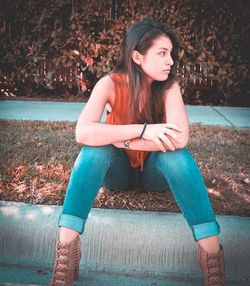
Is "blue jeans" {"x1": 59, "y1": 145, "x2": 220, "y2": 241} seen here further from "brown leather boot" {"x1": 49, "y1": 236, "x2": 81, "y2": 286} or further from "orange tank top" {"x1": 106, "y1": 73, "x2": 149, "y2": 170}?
"orange tank top" {"x1": 106, "y1": 73, "x2": 149, "y2": 170}

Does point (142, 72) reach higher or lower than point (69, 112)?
higher

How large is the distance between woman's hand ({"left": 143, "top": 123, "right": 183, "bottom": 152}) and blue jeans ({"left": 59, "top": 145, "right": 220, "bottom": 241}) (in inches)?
2.5

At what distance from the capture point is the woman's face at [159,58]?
245 centimetres

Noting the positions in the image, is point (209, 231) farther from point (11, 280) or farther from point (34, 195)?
point (34, 195)

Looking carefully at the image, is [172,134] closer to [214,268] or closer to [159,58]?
[159,58]

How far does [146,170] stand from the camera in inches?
98.4

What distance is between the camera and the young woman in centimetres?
212

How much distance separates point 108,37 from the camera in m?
6.07

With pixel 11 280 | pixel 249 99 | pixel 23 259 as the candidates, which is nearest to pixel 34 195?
pixel 23 259

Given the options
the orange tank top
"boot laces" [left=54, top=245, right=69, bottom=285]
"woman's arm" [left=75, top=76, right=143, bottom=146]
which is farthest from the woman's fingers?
"boot laces" [left=54, top=245, right=69, bottom=285]

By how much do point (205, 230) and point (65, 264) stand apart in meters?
0.65

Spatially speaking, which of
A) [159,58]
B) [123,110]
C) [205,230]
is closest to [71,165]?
[123,110]

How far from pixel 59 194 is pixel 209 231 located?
3.61 ft

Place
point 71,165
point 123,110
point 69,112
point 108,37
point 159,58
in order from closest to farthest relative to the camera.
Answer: point 159,58
point 123,110
point 71,165
point 69,112
point 108,37
